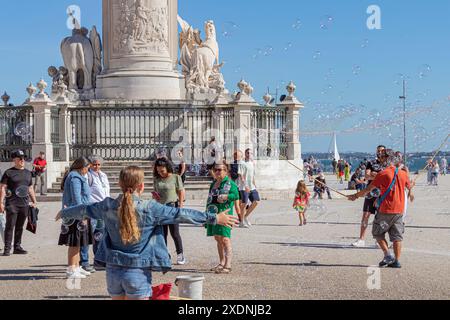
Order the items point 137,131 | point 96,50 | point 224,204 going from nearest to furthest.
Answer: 1. point 224,204
2. point 137,131
3. point 96,50

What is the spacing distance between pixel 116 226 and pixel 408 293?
13.2 ft

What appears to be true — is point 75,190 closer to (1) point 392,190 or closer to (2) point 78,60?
(1) point 392,190

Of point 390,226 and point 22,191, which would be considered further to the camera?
point 22,191

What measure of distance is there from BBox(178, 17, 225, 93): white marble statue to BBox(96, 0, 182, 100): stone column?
2112 mm

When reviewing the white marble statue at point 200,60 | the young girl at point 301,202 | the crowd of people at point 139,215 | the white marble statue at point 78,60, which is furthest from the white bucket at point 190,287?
the white marble statue at point 78,60

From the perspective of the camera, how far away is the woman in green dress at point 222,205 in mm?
10938

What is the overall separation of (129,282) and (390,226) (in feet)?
19.1

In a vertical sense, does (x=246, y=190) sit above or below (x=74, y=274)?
above

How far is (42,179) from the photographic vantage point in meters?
25.5

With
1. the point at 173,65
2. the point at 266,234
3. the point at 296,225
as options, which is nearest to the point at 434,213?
the point at 296,225

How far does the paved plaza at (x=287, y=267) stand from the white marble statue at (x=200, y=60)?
614 inches

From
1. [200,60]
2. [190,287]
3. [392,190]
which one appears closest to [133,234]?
[190,287]

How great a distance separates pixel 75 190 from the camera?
1047 centimetres

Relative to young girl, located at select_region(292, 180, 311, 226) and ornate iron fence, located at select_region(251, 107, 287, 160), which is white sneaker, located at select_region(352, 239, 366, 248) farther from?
ornate iron fence, located at select_region(251, 107, 287, 160)
